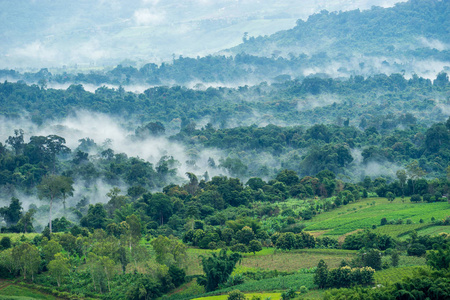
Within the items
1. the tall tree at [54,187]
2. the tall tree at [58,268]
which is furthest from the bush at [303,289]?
the tall tree at [54,187]

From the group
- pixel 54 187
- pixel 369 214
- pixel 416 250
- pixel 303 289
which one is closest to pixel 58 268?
pixel 54 187

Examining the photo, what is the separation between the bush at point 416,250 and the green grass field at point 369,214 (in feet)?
26.1

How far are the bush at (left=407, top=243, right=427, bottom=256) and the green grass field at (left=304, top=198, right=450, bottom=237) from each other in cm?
796

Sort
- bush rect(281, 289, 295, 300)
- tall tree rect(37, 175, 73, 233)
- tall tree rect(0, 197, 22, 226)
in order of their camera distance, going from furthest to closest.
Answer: tall tree rect(0, 197, 22, 226), tall tree rect(37, 175, 73, 233), bush rect(281, 289, 295, 300)

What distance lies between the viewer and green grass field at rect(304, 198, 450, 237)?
50.2m

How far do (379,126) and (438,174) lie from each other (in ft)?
113

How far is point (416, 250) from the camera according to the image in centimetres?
4025

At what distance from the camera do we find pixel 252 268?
138 feet

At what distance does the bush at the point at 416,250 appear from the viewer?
132 feet

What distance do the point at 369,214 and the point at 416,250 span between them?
13.9m

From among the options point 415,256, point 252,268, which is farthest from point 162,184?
point 415,256

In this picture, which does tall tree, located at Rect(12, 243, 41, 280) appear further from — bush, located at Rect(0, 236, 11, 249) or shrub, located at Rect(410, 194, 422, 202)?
shrub, located at Rect(410, 194, 422, 202)

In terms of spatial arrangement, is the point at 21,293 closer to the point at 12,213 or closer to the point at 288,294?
the point at 288,294

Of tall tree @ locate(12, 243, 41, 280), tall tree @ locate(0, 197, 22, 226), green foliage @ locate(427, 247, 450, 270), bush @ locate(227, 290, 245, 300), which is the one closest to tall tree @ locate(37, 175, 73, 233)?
tall tree @ locate(0, 197, 22, 226)
